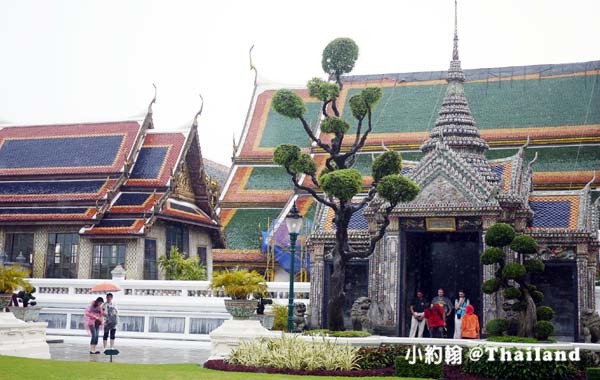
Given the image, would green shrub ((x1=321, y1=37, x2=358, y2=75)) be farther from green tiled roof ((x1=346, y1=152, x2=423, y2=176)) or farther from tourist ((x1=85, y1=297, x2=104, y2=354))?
green tiled roof ((x1=346, y1=152, x2=423, y2=176))

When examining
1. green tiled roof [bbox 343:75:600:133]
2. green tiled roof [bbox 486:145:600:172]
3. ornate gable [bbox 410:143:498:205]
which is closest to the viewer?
ornate gable [bbox 410:143:498:205]

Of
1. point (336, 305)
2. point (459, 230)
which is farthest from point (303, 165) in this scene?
point (459, 230)

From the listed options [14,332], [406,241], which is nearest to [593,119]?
[406,241]

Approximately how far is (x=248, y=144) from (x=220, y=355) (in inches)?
842

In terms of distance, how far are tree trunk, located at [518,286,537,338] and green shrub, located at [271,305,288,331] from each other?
6805 mm

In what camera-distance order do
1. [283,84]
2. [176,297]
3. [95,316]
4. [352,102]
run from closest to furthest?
1. [352,102]
2. [95,316]
3. [176,297]
4. [283,84]

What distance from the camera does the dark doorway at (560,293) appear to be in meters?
20.4

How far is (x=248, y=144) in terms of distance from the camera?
38281mm

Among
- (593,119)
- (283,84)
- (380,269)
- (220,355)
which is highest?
(283,84)

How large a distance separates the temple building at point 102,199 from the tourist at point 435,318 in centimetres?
1495

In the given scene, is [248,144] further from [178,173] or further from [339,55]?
[339,55]

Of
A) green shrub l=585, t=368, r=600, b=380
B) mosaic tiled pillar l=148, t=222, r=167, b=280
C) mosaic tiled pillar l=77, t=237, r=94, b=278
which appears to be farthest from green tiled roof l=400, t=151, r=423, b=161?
green shrub l=585, t=368, r=600, b=380

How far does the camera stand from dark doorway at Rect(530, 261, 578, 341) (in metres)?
20.4

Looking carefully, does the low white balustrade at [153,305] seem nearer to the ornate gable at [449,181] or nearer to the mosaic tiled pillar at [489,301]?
the ornate gable at [449,181]
